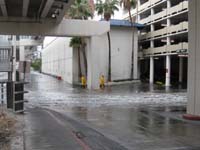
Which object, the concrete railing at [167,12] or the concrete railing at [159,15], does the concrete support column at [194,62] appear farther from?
the concrete railing at [159,15]

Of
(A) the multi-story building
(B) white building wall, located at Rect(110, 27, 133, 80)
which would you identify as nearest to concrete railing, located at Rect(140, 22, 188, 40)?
(A) the multi-story building

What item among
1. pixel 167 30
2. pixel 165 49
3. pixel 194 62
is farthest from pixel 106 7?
pixel 194 62

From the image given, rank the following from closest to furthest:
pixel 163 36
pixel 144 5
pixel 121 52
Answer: pixel 121 52
pixel 163 36
pixel 144 5

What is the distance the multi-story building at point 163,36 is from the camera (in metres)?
56.5

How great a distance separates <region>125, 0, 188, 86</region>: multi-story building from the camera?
2226 inches

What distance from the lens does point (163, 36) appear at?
61219mm

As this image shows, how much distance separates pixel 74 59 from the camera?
62.0 m

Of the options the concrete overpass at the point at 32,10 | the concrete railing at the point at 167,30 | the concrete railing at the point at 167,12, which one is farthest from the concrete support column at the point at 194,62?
the concrete railing at the point at 167,12

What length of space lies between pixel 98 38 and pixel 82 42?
9134 millimetres

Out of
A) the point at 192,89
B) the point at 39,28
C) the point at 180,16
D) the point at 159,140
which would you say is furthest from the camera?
the point at 180,16

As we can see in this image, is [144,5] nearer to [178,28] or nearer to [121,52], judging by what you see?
[121,52]

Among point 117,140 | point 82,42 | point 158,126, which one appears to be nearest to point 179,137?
point 117,140

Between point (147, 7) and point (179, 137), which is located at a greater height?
point (147, 7)

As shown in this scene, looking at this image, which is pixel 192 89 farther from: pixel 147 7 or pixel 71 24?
pixel 147 7
